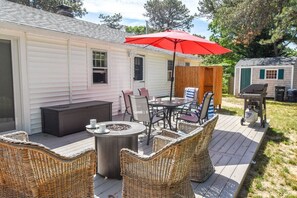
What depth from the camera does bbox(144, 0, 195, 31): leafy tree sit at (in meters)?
29.4

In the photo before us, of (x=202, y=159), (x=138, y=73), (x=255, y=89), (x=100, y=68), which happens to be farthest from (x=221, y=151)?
(x=138, y=73)

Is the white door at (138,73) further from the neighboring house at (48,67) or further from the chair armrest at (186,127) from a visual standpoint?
the chair armrest at (186,127)

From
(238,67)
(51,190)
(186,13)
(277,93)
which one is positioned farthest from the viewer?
(186,13)

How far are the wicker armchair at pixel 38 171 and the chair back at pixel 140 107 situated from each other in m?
2.46

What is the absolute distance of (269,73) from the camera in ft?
49.3

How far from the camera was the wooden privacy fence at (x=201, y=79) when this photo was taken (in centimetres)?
932

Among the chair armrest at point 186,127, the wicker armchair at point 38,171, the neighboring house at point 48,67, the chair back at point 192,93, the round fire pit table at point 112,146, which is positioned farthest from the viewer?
the chair back at point 192,93

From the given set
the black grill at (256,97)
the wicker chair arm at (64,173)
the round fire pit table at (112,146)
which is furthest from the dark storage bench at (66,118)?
the black grill at (256,97)

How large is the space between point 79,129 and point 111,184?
9.26 ft

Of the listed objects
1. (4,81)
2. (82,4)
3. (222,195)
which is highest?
(82,4)

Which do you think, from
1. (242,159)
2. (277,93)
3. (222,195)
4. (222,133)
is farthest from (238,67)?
(222,195)

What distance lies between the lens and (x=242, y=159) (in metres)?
3.80

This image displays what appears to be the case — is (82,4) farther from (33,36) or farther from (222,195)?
(222,195)

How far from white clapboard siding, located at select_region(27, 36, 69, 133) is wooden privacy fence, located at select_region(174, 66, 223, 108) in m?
5.66
